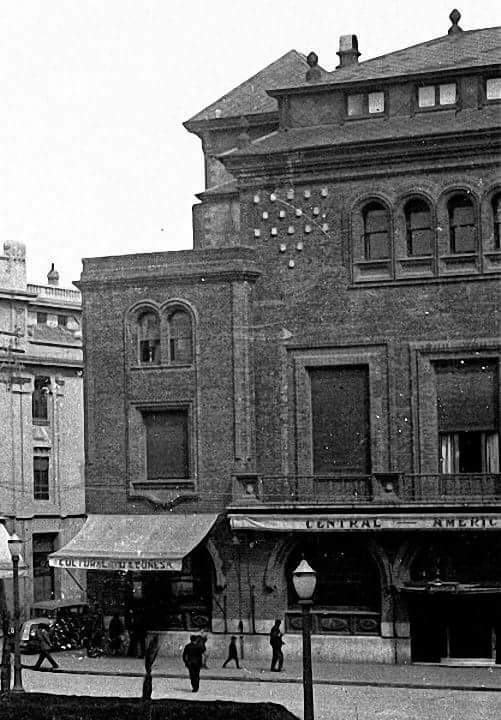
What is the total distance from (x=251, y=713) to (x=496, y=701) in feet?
28.7

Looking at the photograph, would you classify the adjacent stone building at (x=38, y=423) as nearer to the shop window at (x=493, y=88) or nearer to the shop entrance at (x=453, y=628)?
the shop entrance at (x=453, y=628)

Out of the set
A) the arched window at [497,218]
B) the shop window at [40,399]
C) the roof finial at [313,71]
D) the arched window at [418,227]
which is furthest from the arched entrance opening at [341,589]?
the shop window at [40,399]

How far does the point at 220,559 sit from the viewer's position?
38.1m

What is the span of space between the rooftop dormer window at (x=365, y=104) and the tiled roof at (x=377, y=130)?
0.27m

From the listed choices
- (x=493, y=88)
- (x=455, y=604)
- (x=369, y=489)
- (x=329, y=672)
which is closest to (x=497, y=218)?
(x=493, y=88)

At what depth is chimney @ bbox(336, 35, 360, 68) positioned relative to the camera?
4622 cm

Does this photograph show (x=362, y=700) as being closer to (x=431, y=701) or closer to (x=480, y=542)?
(x=431, y=701)

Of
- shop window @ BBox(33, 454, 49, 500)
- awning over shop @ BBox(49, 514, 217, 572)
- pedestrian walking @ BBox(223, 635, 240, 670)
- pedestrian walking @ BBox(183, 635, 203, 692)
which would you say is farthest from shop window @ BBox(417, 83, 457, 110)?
shop window @ BBox(33, 454, 49, 500)

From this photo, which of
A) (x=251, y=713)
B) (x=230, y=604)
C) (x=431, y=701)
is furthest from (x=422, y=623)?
(x=251, y=713)

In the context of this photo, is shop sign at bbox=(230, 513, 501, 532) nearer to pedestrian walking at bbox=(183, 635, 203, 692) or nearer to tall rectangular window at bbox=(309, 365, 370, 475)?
tall rectangular window at bbox=(309, 365, 370, 475)

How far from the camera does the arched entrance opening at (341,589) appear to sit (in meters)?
36.9

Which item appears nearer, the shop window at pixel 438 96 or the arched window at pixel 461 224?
the arched window at pixel 461 224

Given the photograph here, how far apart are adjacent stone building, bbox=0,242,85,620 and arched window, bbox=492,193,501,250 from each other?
24486 mm

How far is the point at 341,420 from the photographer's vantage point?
125ft
